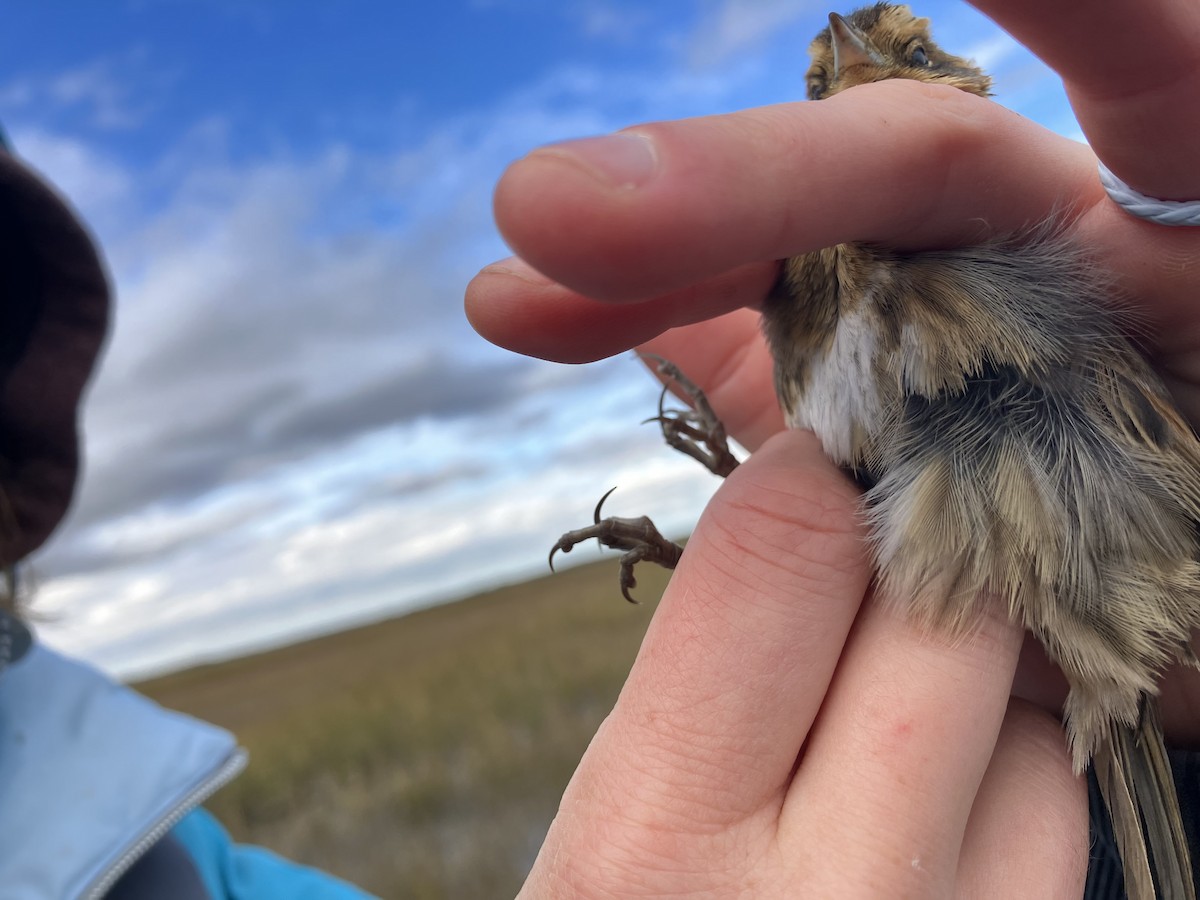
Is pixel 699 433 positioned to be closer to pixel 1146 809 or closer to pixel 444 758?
pixel 1146 809

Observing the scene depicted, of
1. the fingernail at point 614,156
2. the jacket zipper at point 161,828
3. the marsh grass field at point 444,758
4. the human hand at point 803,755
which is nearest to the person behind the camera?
the fingernail at point 614,156

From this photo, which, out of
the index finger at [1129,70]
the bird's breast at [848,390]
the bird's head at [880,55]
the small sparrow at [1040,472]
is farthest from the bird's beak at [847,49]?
the index finger at [1129,70]

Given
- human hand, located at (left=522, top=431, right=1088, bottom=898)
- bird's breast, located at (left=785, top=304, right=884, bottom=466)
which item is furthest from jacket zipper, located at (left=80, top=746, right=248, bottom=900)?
bird's breast, located at (left=785, top=304, right=884, bottom=466)

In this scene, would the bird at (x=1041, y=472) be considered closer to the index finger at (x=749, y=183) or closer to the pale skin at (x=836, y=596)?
the pale skin at (x=836, y=596)

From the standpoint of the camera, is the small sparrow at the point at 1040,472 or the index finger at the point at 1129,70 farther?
the small sparrow at the point at 1040,472

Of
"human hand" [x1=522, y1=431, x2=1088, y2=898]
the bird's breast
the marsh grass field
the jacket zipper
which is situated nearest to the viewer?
"human hand" [x1=522, y1=431, x2=1088, y2=898]

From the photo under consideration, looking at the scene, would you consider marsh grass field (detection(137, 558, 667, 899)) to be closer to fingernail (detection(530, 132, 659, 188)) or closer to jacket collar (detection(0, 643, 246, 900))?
jacket collar (detection(0, 643, 246, 900))

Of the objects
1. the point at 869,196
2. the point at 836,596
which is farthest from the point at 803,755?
the point at 869,196

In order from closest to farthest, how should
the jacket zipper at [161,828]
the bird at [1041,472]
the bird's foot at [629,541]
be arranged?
the bird at [1041,472], the bird's foot at [629,541], the jacket zipper at [161,828]

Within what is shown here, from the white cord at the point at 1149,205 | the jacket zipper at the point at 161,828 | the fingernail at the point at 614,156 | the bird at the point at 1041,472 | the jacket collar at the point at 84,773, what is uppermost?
the fingernail at the point at 614,156
